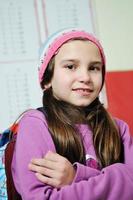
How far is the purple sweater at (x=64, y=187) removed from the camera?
0.71 meters

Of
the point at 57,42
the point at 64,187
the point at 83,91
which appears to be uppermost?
the point at 57,42

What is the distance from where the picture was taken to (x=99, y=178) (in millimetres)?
740

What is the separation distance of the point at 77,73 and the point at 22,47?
2.18 ft

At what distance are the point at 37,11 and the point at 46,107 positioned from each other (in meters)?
0.74

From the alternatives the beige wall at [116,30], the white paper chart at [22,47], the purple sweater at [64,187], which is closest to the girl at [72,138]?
the purple sweater at [64,187]

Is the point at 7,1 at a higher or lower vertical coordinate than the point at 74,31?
higher

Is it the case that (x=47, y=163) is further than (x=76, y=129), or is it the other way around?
(x=76, y=129)

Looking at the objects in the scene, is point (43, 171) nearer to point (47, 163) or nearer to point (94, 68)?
point (47, 163)

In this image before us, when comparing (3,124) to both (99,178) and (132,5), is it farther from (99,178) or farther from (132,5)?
(132,5)

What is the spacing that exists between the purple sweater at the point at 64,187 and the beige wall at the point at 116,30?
2.58 feet

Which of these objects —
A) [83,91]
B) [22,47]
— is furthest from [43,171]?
[22,47]

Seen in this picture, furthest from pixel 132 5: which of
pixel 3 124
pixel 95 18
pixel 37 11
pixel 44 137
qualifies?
pixel 44 137

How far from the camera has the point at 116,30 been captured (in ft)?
5.26

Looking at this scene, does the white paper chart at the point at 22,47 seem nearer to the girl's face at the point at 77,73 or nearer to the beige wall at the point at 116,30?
the beige wall at the point at 116,30
